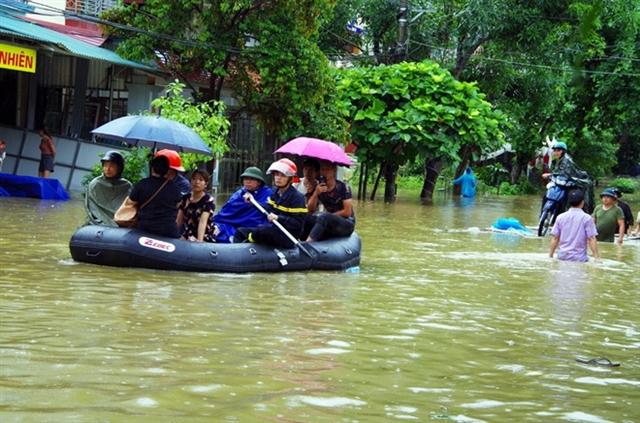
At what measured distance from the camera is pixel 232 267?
1243cm

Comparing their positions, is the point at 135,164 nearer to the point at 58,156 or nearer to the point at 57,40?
the point at 57,40

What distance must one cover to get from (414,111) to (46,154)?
34.4ft

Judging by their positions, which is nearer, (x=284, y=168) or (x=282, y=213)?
(x=284, y=168)

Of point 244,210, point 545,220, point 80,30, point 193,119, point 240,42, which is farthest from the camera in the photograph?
point 80,30

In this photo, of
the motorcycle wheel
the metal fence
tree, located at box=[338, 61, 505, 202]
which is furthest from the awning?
the motorcycle wheel

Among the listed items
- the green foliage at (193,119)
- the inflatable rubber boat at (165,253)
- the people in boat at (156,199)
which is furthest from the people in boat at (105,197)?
the green foliage at (193,119)

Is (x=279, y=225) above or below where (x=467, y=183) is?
below

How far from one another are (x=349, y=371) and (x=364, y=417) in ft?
4.02

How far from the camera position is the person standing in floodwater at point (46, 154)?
25953 millimetres

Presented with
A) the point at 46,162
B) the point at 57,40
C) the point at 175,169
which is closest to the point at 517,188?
the point at 46,162

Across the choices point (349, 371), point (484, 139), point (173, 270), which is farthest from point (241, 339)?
point (484, 139)

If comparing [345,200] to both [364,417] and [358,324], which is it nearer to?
[358,324]

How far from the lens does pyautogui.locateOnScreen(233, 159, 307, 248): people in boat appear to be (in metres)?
12.8

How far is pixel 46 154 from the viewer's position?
85.7ft
